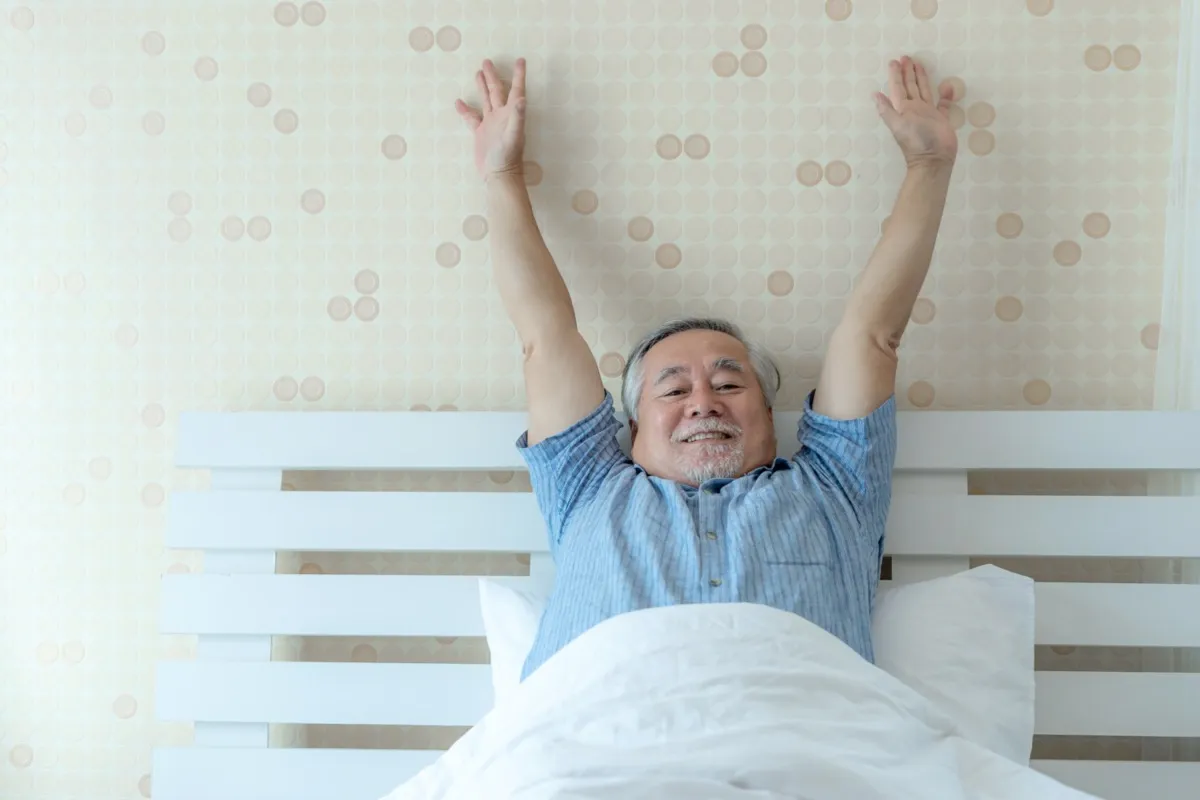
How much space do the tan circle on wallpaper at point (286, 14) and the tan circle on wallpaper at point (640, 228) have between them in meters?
0.66

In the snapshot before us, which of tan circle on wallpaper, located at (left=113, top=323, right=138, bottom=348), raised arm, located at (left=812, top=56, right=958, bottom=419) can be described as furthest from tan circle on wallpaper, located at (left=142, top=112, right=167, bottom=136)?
raised arm, located at (left=812, top=56, right=958, bottom=419)

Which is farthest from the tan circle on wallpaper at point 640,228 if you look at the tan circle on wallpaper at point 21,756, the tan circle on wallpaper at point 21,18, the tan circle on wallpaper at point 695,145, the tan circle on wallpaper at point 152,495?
the tan circle on wallpaper at point 21,756

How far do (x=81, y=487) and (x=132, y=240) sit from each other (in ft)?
1.39

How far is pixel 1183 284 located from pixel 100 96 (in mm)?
1784

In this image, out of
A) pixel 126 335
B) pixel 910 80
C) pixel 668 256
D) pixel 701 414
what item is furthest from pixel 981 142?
pixel 126 335

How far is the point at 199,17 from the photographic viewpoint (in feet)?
5.48

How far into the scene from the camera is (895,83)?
1552 mm

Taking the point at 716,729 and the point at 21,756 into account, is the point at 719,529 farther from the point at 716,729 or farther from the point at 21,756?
the point at 21,756

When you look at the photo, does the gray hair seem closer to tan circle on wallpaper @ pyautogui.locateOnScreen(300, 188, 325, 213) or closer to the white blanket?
the white blanket

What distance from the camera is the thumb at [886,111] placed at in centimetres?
151

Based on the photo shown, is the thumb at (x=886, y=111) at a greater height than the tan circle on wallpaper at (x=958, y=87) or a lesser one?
lesser

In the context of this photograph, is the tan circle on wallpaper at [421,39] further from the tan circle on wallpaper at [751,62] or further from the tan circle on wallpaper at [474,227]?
the tan circle on wallpaper at [751,62]

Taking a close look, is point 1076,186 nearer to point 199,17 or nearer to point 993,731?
point 993,731

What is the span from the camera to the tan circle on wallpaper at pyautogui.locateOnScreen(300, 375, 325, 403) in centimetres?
164
